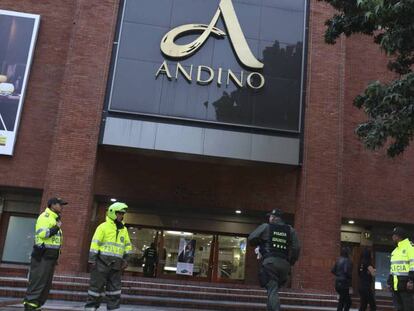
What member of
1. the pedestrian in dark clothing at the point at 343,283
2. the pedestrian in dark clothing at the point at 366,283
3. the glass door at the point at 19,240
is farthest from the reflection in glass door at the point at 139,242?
the pedestrian in dark clothing at the point at 366,283

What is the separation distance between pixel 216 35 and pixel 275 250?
9.61 meters

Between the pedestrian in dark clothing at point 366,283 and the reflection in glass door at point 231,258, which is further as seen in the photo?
the reflection in glass door at point 231,258

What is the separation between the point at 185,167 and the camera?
1688 cm

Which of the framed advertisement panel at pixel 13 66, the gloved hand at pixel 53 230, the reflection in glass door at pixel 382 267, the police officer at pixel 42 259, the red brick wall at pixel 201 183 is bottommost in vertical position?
the police officer at pixel 42 259

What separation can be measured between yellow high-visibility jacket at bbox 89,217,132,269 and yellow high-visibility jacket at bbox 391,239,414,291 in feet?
14.5

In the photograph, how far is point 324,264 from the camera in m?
14.4

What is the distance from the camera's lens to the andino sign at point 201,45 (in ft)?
48.5

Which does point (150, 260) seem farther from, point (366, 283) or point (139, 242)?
point (366, 283)

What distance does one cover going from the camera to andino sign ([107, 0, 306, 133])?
14.6m

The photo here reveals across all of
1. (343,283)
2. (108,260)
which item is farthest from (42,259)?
(343,283)

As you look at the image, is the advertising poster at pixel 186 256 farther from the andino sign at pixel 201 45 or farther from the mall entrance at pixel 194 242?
the andino sign at pixel 201 45

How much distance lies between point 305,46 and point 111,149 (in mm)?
7121

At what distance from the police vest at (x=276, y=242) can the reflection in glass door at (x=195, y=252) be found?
11287 millimetres

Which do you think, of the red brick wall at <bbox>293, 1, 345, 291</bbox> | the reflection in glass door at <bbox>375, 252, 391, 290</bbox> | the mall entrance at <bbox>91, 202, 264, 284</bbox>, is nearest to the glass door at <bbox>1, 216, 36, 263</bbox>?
the mall entrance at <bbox>91, 202, 264, 284</bbox>
